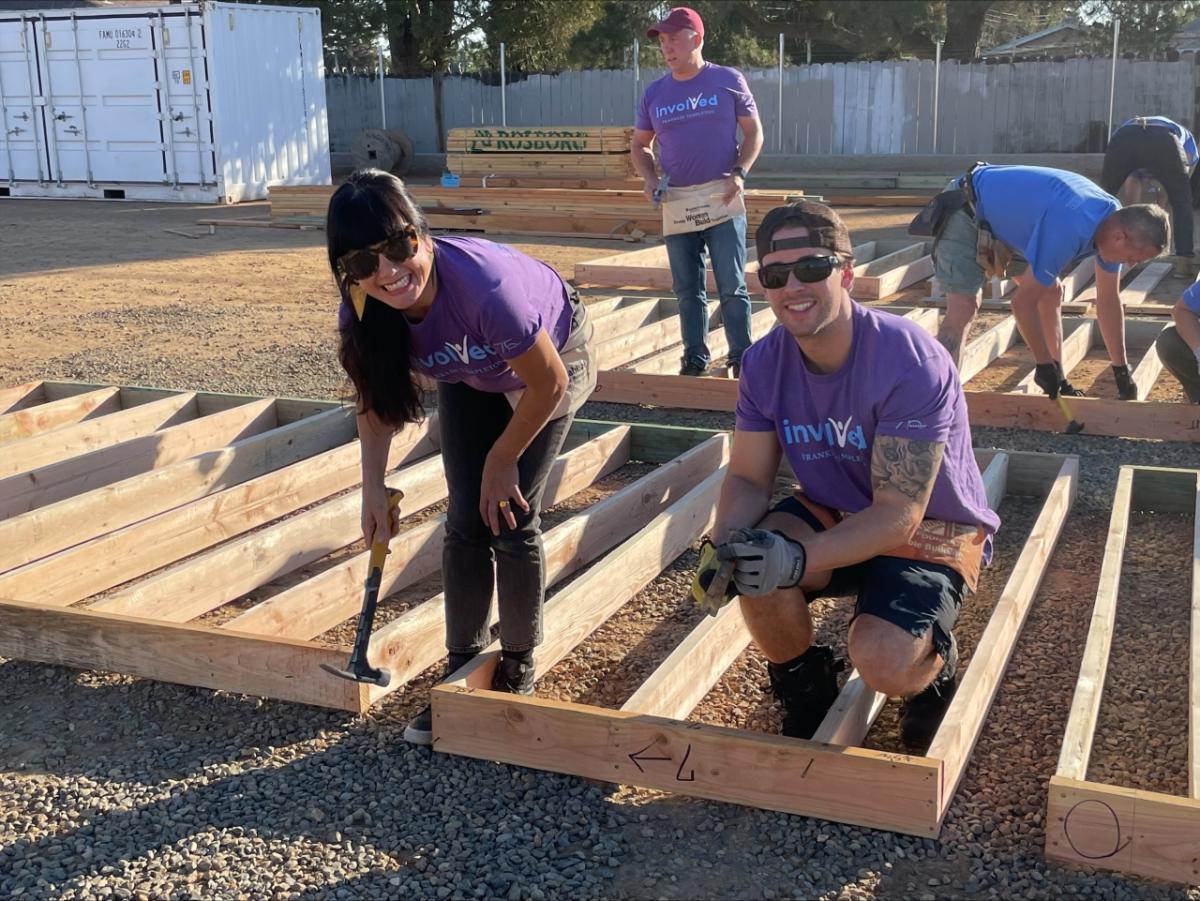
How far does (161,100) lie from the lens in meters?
18.4

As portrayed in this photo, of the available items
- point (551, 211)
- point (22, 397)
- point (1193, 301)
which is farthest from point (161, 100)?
point (1193, 301)

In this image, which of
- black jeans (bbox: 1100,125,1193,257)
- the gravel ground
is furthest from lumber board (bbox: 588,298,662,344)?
the gravel ground

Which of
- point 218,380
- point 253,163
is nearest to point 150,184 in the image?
point 253,163

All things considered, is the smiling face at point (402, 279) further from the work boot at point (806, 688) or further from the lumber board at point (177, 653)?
the work boot at point (806, 688)

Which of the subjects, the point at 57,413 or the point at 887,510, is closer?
the point at 887,510

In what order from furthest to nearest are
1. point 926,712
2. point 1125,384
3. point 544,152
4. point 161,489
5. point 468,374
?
point 544,152
point 1125,384
point 161,489
point 926,712
point 468,374

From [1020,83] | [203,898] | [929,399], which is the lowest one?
[203,898]

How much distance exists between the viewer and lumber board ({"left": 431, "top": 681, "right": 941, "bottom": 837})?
268 centimetres

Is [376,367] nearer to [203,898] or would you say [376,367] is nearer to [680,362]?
[203,898]

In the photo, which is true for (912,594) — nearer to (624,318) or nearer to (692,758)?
(692,758)

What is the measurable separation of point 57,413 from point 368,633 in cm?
332

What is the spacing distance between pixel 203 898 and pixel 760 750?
120cm

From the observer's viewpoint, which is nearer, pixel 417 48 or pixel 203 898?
pixel 203 898

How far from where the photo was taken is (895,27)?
1013 inches
